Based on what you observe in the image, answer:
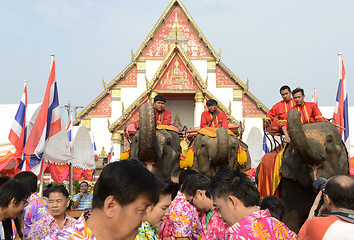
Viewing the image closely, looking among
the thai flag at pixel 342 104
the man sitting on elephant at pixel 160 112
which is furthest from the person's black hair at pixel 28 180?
the thai flag at pixel 342 104

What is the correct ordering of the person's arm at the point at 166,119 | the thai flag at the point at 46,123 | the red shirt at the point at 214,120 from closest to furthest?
the person's arm at the point at 166,119 < the red shirt at the point at 214,120 < the thai flag at the point at 46,123

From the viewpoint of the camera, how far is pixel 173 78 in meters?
28.1

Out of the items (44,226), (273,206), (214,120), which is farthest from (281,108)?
(44,226)

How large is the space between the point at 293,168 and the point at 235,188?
399 centimetres

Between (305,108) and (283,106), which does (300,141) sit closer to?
(305,108)

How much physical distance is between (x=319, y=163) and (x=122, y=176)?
504 cm

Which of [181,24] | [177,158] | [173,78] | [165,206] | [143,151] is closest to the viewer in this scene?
[165,206]

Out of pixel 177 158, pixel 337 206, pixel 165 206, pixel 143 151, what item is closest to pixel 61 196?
pixel 165 206

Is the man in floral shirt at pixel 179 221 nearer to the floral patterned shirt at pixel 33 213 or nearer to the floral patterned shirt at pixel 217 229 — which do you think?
the floral patterned shirt at pixel 217 229

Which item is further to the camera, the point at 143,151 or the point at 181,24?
the point at 181,24

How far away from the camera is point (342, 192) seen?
2.74 metres

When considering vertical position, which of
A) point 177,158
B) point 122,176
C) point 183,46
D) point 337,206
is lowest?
point 177,158

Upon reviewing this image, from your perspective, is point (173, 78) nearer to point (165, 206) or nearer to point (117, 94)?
point (117, 94)

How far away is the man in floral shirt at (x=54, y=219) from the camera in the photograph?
16.1 feet
